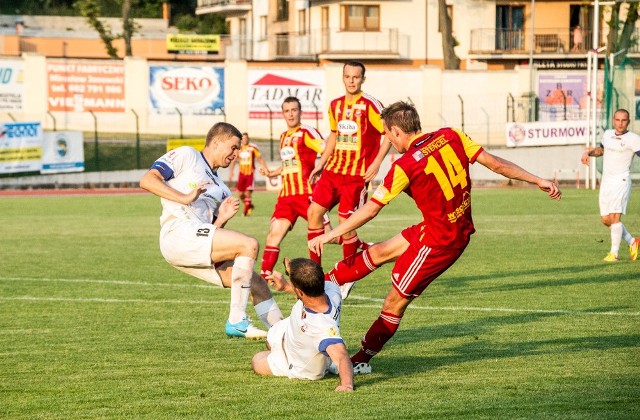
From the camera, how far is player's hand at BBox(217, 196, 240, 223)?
982cm

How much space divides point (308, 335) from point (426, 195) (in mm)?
1445

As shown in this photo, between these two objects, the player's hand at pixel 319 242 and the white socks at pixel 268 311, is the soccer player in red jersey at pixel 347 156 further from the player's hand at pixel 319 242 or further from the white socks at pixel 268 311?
the player's hand at pixel 319 242

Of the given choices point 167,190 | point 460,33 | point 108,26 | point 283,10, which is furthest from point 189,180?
point 283,10

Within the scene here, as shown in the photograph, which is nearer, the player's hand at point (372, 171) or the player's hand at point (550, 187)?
the player's hand at point (550, 187)

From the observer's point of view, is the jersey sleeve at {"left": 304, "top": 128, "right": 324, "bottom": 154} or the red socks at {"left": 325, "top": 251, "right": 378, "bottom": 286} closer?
the red socks at {"left": 325, "top": 251, "right": 378, "bottom": 286}

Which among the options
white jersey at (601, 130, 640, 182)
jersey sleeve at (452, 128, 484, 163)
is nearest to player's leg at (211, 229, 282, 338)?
jersey sleeve at (452, 128, 484, 163)

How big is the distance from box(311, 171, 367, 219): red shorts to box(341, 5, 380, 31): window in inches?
2225

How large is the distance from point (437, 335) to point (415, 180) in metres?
2.51

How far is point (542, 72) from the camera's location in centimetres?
5975

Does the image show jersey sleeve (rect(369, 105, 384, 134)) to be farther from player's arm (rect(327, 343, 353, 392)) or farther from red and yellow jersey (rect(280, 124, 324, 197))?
player's arm (rect(327, 343, 353, 392))

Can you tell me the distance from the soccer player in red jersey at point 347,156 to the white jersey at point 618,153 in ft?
16.3

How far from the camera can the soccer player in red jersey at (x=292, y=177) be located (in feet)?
49.8

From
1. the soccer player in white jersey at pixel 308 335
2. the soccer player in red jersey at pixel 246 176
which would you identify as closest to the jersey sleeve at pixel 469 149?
the soccer player in white jersey at pixel 308 335

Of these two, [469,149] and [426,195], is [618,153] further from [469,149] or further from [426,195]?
[426,195]
